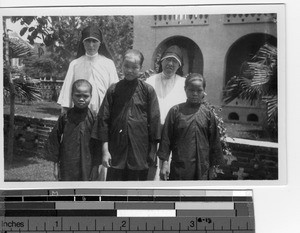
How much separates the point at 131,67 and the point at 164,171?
275 millimetres

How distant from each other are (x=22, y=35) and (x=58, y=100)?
0.19 m

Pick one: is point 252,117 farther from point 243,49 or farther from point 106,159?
point 106,159

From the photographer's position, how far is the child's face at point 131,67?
1.21m

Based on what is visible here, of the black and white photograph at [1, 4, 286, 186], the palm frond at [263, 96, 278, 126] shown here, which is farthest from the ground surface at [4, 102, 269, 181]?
the palm frond at [263, 96, 278, 126]

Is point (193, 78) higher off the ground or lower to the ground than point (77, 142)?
higher

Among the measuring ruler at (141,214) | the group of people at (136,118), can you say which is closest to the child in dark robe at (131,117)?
the group of people at (136,118)

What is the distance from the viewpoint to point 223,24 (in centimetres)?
121

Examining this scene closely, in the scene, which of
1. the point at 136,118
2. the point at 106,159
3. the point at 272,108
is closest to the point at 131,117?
the point at 136,118

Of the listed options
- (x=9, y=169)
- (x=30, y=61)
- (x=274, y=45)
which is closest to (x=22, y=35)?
(x=30, y=61)

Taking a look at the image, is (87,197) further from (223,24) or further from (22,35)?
(223,24)

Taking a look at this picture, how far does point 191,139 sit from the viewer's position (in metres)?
1.22

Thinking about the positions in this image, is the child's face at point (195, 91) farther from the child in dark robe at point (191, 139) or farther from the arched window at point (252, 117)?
the arched window at point (252, 117)

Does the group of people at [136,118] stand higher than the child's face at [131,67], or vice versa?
the child's face at [131,67]

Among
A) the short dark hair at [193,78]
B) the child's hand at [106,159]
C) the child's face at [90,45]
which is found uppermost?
the child's face at [90,45]
